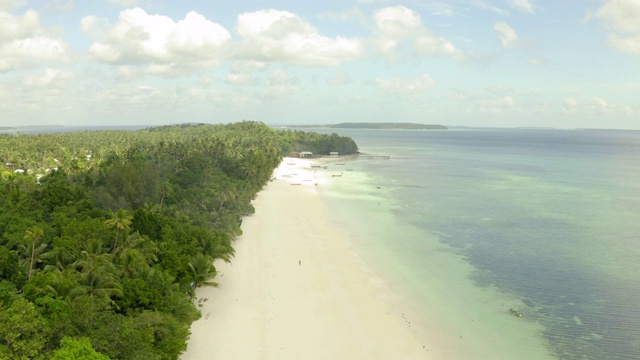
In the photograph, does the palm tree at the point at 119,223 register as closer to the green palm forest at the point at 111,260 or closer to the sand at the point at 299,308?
the green palm forest at the point at 111,260

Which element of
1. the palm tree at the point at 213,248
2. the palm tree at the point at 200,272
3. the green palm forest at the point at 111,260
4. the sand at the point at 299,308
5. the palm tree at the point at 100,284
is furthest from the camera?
Result: the palm tree at the point at 213,248

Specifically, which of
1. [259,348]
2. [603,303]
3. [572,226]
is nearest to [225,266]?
[259,348]

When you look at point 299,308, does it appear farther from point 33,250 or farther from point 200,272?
point 33,250

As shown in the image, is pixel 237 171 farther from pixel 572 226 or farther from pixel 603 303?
pixel 603 303

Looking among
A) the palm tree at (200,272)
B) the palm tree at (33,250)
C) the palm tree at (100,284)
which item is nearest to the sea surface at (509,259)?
the palm tree at (200,272)

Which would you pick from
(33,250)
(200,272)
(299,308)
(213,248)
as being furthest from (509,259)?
(33,250)
